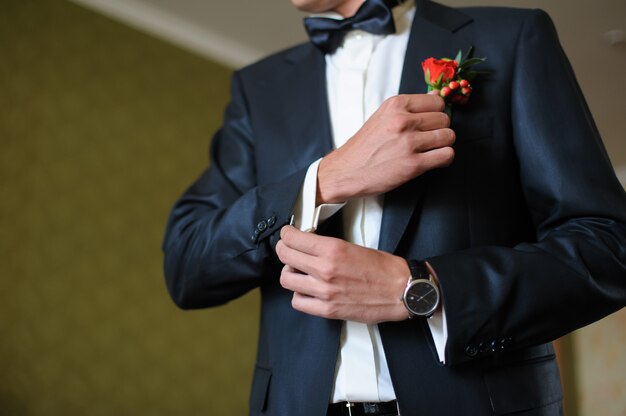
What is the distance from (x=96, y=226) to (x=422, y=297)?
2.91 metres

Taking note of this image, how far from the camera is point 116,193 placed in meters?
3.63

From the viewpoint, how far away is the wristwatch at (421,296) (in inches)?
35.1

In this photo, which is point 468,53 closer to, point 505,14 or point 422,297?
point 505,14

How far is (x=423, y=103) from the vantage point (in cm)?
99

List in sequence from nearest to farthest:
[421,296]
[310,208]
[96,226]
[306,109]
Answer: [421,296]
[310,208]
[306,109]
[96,226]

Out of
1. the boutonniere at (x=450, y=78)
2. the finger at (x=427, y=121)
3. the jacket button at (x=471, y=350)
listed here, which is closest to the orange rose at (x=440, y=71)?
the boutonniere at (x=450, y=78)

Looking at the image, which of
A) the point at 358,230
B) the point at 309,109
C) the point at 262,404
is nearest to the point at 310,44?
the point at 309,109

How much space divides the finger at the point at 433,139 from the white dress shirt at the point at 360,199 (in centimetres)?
16

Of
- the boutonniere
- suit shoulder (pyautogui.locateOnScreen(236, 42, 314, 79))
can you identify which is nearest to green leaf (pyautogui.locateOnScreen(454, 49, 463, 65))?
the boutonniere

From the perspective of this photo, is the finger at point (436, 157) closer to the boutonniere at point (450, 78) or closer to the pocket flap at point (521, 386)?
the boutonniere at point (450, 78)

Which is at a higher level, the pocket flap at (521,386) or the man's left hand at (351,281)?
the man's left hand at (351,281)

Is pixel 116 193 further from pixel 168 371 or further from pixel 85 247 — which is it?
pixel 168 371

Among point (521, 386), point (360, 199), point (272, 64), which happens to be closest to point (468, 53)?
point (360, 199)

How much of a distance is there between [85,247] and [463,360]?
2881 mm
